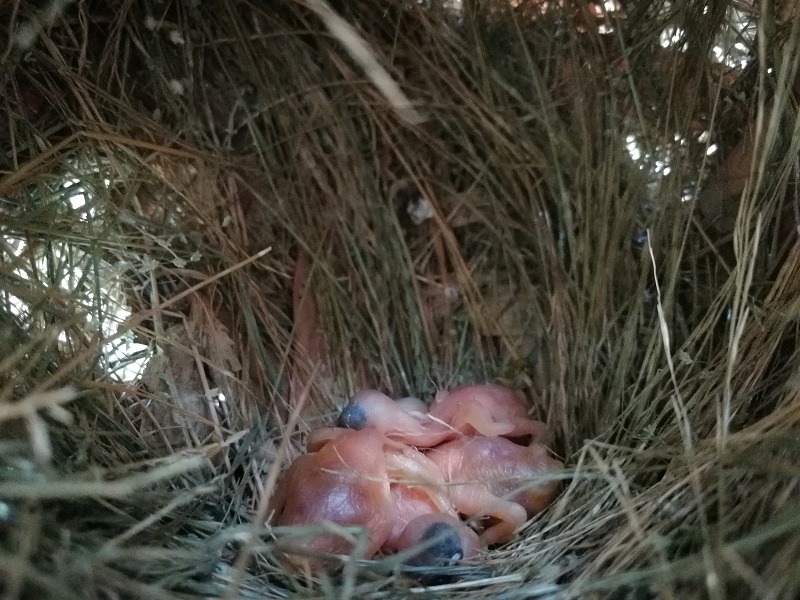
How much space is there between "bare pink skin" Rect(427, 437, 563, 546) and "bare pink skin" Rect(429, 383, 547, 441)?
0.04m

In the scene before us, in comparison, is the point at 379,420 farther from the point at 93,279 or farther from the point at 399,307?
the point at 93,279

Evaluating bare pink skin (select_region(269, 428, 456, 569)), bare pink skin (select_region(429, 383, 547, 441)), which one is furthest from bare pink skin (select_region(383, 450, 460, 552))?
bare pink skin (select_region(429, 383, 547, 441))

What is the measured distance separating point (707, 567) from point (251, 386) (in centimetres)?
91

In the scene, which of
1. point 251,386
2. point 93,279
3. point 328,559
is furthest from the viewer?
point 251,386

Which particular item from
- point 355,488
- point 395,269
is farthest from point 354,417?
point 395,269

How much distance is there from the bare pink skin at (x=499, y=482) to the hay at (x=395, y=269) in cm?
4

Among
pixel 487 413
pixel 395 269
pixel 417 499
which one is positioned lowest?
pixel 417 499

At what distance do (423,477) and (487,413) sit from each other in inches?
8.0

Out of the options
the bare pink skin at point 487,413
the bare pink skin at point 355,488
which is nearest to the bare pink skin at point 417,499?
the bare pink skin at point 355,488

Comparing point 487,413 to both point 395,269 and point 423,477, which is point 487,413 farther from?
point 395,269

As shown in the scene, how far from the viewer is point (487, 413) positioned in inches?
51.4

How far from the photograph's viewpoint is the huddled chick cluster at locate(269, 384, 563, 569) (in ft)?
3.58

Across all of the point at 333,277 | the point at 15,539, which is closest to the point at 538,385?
the point at 333,277

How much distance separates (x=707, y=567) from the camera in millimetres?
708
